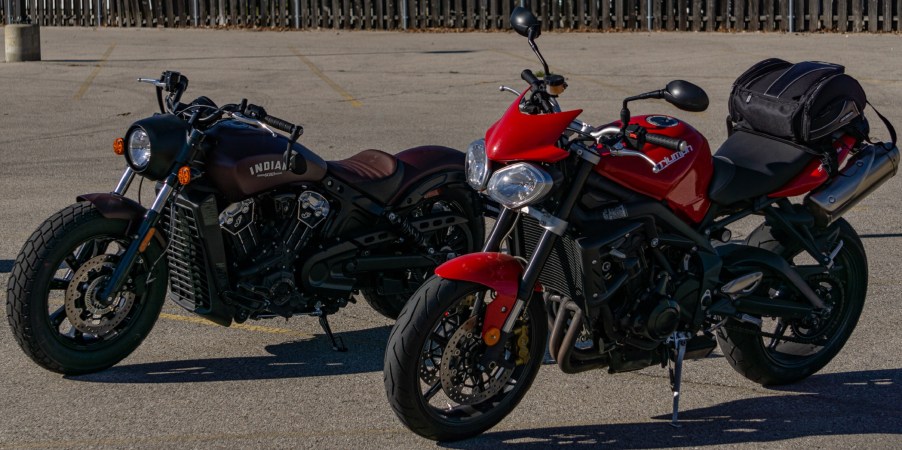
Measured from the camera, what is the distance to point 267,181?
632cm

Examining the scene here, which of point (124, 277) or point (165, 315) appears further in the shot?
point (165, 315)

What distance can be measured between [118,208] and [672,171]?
2639mm

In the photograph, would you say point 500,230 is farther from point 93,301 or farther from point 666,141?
point 93,301

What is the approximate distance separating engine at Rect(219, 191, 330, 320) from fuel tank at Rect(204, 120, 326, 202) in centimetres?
13

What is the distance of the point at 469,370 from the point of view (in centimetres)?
532

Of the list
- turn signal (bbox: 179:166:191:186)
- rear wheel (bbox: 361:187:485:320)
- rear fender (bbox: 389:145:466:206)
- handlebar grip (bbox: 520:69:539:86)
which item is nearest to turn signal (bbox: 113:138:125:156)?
turn signal (bbox: 179:166:191:186)

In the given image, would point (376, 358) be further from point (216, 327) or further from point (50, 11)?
point (50, 11)

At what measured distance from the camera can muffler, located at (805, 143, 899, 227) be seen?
5.82 m

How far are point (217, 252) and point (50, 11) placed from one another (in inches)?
1006

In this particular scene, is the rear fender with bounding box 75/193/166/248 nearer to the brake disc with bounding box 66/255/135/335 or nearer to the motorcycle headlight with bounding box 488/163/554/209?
the brake disc with bounding box 66/255/135/335

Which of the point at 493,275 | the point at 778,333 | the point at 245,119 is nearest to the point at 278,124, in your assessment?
→ the point at 245,119

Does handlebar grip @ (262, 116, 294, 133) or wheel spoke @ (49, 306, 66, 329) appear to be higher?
handlebar grip @ (262, 116, 294, 133)

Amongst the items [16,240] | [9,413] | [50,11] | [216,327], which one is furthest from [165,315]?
[50,11]

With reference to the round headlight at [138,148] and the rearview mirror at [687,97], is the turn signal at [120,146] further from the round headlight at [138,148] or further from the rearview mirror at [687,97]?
the rearview mirror at [687,97]
